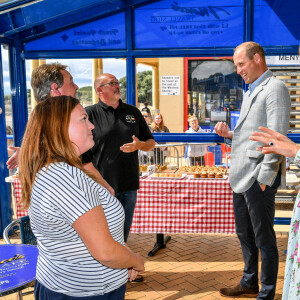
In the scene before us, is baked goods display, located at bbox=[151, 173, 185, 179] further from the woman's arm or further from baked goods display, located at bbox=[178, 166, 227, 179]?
the woman's arm

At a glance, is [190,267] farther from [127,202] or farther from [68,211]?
[68,211]

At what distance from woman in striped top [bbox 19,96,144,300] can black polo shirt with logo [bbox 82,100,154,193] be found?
5.92 feet

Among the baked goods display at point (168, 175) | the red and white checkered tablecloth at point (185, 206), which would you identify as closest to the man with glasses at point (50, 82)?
the red and white checkered tablecloth at point (185, 206)

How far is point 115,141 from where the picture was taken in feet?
11.5

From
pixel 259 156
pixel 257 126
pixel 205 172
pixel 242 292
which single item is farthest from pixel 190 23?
pixel 242 292

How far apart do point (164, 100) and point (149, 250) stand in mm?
9629

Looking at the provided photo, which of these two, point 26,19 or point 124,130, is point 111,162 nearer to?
point 124,130

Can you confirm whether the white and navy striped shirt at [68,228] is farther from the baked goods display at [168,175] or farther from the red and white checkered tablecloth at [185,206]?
the baked goods display at [168,175]

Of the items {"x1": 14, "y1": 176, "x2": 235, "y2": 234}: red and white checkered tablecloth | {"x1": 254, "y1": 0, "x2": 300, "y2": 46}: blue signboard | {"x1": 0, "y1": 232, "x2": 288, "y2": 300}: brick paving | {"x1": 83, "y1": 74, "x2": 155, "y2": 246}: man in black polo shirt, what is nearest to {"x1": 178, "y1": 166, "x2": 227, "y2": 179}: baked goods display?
{"x1": 14, "y1": 176, "x2": 235, "y2": 234}: red and white checkered tablecloth

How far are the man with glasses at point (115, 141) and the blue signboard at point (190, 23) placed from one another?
1.68 meters

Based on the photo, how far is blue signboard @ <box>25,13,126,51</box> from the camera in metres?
5.09

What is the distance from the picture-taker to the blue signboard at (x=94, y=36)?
5090 millimetres

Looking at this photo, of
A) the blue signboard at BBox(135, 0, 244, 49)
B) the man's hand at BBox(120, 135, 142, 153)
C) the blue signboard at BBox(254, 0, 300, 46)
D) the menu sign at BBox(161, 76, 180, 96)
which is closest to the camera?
the man's hand at BBox(120, 135, 142, 153)

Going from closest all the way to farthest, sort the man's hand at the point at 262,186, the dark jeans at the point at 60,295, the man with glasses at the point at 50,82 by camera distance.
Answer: the dark jeans at the point at 60,295 < the man with glasses at the point at 50,82 < the man's hand at the point at 262,186
